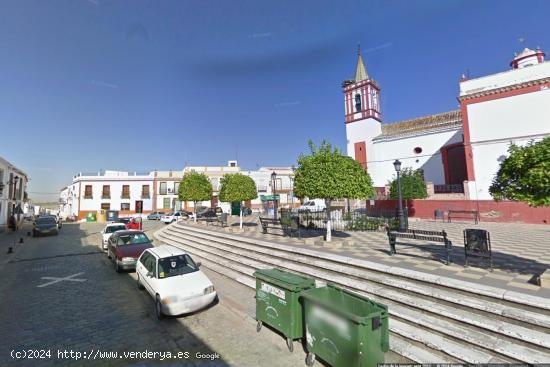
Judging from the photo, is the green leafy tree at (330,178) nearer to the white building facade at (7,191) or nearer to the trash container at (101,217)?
the white building facade at (7,191)

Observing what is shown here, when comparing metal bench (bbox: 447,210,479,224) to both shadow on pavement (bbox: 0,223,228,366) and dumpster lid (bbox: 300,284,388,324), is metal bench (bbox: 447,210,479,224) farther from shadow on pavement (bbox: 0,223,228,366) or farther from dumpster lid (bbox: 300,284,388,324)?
shadow on pavement (bbox: 0,223,228,366)

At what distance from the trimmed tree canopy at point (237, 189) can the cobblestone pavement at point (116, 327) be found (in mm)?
6872

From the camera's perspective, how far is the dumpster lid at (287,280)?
4699 mm

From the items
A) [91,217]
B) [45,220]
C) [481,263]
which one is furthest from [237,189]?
[91,217]

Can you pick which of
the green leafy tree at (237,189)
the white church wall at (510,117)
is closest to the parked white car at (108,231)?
the green leafy tree at (237,189)

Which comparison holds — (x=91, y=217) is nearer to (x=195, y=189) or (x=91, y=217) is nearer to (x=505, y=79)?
(x=195, y=189)

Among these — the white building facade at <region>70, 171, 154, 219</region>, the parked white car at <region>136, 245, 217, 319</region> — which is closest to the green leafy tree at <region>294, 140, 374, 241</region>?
the parked white car at <region>136, 245, 217, 319</region>

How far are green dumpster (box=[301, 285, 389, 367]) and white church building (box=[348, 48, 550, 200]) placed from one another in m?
18.3

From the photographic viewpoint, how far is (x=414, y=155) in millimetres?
30906

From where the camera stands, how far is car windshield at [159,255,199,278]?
22.0 feet

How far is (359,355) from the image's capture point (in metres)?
3.50

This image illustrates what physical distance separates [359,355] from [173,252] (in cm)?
565

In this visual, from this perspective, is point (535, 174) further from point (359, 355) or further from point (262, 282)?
point (262, 282)

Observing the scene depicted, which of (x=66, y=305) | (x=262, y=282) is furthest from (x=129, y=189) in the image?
(x=262, y=282)
